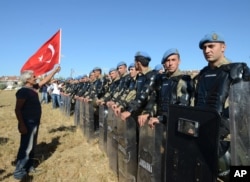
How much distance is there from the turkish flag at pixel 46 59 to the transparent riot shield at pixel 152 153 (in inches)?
222

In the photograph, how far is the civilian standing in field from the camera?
19.7ft

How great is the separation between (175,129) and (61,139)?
802 centimetres

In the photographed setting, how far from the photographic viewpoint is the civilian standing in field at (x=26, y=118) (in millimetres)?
6008

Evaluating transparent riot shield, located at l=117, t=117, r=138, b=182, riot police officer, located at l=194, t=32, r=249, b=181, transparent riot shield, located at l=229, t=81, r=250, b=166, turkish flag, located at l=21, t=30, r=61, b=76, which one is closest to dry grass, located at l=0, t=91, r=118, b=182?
transparent riot shield, located at l=117, t=117, r=138, b=182

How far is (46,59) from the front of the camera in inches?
356

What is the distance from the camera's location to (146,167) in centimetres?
388

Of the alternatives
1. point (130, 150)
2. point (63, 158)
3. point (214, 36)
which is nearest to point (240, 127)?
point (214, 36)

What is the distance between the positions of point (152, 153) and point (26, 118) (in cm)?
339

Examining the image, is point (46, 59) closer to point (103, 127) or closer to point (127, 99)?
point (103, 127)

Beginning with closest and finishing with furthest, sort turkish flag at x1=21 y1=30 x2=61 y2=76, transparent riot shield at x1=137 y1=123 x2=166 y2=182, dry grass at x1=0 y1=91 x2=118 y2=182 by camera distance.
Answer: transparent riot shield at x1=137 y1=123 x2=166 y2=182
dry grass at x1=0 y1=91 x2=118 y2=182
turkish flag at x1=21 y1=30 x2=61 y2=76

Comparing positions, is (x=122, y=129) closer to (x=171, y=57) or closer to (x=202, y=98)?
(x=171, y=57)

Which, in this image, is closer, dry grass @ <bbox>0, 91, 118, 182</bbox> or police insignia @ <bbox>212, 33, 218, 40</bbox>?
police insignia @ <bbox>212, 33, 218, 40</bbox>

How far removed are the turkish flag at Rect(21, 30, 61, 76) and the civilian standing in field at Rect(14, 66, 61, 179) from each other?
8.77ft

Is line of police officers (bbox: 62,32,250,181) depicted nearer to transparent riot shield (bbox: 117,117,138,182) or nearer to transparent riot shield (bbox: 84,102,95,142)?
transparent riot shield (bbox: 117,117,138,182)
